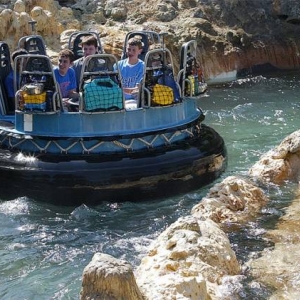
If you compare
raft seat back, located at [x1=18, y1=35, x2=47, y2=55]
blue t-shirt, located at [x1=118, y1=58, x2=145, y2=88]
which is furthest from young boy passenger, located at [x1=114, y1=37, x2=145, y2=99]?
raft seat back, located at [x1=18, y1=35, x2=47, y2=55]

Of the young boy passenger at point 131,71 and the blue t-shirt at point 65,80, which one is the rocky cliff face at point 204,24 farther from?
the blue t-shirt at point 65,80

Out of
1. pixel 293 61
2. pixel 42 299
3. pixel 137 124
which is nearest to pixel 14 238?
pixel 42 299

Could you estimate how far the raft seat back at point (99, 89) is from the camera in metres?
6.34

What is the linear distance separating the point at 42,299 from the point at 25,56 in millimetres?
2908

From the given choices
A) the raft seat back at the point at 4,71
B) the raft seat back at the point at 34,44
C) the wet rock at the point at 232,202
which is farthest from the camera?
the raft seat back at the point at 34,44

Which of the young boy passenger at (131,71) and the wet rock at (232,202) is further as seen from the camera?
the young boy passenger at (131,71)

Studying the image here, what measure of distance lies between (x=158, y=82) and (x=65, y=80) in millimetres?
1085

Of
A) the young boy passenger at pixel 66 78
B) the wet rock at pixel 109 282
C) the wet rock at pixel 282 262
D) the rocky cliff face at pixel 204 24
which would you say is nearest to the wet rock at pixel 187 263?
the wet rock at pixel 282 262

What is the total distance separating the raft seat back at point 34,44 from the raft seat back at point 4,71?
258 millimetres

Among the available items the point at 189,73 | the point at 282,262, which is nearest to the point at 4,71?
the point at 189,73

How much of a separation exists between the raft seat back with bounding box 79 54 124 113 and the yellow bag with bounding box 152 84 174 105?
434 millimetres

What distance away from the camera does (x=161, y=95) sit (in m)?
6.75

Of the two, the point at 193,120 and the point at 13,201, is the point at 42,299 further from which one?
the point at 193,120

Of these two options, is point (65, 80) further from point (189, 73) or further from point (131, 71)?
point (189, 73)
